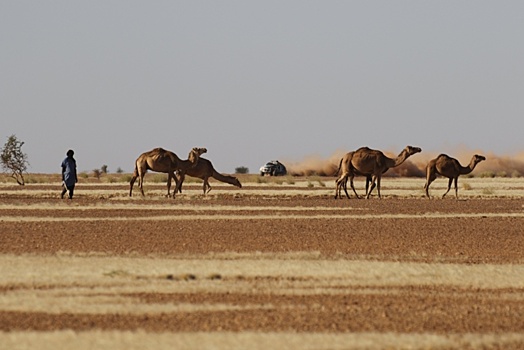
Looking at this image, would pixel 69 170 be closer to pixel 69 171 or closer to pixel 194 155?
pixel 69 171

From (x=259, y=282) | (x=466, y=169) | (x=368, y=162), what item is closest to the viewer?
(x=259, y=282)

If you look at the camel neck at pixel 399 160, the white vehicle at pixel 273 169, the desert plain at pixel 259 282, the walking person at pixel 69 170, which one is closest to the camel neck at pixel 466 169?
the camel neck at pixel 399 160

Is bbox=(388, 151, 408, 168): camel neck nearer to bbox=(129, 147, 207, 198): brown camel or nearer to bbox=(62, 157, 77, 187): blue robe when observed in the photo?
bbox=(129, 147, 207, 198): brown camel

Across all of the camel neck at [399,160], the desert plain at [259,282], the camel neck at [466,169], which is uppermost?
the camel neck at [399,160]

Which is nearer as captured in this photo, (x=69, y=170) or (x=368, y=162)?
(x=69, y=170)

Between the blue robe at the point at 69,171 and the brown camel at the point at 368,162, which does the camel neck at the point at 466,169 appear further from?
the blue robe at the point at 69,171

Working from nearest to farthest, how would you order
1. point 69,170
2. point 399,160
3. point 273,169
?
point 69,170, point 399,160, point 273,169

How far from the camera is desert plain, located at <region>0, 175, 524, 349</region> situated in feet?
41.9

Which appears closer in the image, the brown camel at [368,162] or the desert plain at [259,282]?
the desert plain at [259,282]

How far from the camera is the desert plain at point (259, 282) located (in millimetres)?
12758

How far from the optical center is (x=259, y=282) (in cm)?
1727

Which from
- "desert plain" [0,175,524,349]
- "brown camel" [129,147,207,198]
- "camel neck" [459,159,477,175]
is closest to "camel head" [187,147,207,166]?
"brown camel" [129,147,207,198]

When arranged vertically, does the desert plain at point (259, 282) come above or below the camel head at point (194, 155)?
below

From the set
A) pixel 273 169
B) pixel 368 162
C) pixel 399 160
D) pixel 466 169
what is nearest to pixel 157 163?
pixel 368 162
